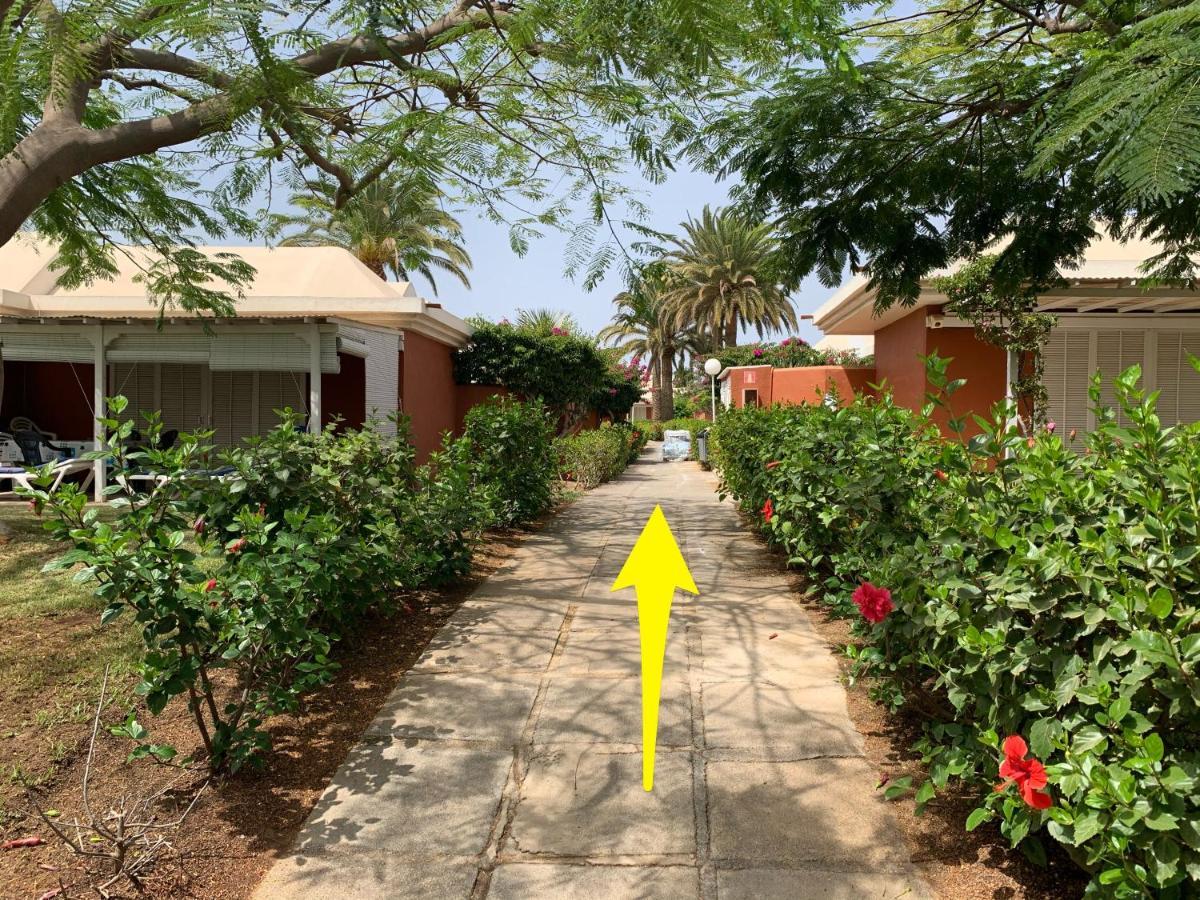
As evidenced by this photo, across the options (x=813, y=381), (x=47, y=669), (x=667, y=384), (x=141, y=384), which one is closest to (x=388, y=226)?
(x=47, y=669)

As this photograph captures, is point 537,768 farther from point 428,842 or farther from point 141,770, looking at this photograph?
point 141,770

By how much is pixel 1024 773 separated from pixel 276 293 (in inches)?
589

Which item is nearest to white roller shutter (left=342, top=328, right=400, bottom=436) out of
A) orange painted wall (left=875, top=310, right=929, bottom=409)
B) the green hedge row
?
the green hedge row

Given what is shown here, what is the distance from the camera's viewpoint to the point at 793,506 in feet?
18.1

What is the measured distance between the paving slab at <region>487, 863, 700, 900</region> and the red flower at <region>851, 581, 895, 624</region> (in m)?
1.21

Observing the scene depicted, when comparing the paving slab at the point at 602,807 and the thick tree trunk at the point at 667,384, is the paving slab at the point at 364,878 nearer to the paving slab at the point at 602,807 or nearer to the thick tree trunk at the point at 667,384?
the paving slab at the point at 602,807

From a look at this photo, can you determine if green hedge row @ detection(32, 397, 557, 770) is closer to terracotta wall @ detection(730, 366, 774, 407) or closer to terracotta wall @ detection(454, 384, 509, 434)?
terracotta wall @ detection(454, 384, 509, 434)

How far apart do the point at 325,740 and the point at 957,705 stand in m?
2.65

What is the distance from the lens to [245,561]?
3.19m

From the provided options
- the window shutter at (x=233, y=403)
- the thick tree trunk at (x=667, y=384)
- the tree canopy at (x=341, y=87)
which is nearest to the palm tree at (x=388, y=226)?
the tree canopy at (x=341, y=87)

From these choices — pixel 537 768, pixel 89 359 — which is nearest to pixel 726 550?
pixel 537 768

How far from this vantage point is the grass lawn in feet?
11.0

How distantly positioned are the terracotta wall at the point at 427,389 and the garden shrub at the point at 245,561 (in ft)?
28.3

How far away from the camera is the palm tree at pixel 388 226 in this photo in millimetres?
6078
